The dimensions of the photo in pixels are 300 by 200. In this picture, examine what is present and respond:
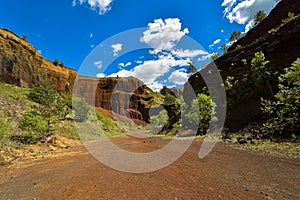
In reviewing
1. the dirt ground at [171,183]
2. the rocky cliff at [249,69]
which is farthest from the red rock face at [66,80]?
the rocky cliff at [249,69]

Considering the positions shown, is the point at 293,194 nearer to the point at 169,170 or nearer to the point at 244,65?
the point at 169,170

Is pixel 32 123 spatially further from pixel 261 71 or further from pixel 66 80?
pixel 66 80

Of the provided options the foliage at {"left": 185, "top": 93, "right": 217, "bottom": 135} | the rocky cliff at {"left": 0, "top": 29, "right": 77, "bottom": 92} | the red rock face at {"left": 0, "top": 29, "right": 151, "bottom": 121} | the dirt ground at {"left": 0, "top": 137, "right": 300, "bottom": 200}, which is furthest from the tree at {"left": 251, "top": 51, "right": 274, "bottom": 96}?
the rocky cliff at {"left": 0, "top": 29, "right": 77, "bottom": 92}

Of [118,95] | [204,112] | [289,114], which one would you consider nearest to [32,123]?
[204,112]

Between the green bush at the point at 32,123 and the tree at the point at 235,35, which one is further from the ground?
the tree at the point at 235,35

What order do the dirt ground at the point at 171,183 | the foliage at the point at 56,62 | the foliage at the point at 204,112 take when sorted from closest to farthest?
1. the dirt ground at the point at 171,183
2. the foliage at the point at 204,112
3. the foliage at the point at 56,62

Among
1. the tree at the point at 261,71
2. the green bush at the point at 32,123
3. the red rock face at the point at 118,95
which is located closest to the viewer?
the green bush at the point at 32,123

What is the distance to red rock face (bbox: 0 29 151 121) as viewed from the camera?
42031 mm

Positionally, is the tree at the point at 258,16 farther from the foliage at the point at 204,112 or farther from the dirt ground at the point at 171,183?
the dirt ground at the point at 171,183

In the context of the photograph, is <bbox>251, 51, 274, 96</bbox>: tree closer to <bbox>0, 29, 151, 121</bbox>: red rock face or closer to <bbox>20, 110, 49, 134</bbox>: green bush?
<bbox>20, 110, 49, 134</bbox>: green bush

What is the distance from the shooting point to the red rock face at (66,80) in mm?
42031

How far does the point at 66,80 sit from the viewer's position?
72438 millimetres

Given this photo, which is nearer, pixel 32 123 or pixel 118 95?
pixel 32 123

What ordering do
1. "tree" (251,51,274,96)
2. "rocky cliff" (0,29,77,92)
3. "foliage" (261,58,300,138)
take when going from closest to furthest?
"foliage" (261,58,300,138) → "tree" (251,51,274,96) → "rocky cliff" (0,29,77,92)
